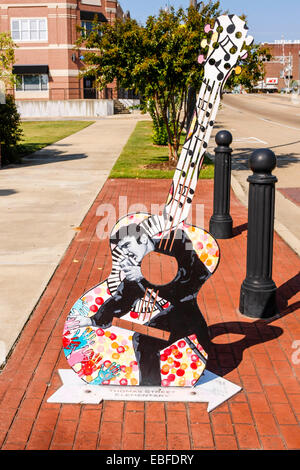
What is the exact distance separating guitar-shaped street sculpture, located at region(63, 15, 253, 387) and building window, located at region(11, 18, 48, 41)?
156 ft

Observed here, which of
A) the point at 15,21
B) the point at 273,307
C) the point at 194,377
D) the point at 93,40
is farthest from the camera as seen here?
the point at 15,21

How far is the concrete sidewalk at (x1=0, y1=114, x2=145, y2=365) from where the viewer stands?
18.1 feet

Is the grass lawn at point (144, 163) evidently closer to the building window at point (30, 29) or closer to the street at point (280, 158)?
the street at point (280, 158)

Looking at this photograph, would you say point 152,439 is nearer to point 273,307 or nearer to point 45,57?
point 273,307

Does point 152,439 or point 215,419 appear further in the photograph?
point 215,419

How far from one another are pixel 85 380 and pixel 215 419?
93 cm

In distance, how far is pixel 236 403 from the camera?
3.66m

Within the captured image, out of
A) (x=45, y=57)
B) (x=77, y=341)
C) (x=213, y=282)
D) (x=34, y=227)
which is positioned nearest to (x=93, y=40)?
(x=34, y=227)

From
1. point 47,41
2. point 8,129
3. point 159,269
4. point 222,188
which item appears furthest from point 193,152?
point 47,41

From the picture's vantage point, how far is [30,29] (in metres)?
47.5

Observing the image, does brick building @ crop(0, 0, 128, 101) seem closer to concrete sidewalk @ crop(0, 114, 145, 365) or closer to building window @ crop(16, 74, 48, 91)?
building window @ crop(16, 74, 48, 91)

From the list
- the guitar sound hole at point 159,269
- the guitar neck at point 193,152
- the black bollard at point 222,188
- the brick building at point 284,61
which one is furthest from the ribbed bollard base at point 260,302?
the brick building at point 284,61

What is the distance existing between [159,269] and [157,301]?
2.62 meters

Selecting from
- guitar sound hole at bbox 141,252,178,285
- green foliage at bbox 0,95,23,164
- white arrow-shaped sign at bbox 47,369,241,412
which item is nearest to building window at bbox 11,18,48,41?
green foliage at bbox 0,95,23,164
